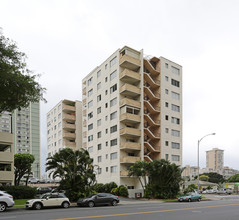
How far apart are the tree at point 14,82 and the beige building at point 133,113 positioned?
21.6 meters

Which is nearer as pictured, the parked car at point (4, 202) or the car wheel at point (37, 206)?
the parked car at point (4, 202)

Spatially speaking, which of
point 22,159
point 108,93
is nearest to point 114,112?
point 108,93

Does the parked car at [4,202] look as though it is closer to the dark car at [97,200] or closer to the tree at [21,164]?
the dark car at [97,200]

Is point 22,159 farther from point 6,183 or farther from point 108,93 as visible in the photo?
point 108,93

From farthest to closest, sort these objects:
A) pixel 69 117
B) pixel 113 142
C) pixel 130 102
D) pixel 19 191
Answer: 1. pixel 69 117
2. pixel 113 142
3. pixel 130 102
4. pixel 19 191

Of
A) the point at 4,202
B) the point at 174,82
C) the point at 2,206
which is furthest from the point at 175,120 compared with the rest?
the point at 2,206

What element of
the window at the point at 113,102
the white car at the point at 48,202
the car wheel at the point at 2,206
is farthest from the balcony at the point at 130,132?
the car wheel at the point at 2,206

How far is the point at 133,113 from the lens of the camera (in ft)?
165

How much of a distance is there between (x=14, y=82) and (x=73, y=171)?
40.7 feet

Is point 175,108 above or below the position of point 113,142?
above

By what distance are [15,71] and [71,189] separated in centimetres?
1435

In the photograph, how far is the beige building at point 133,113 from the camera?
1953 inches

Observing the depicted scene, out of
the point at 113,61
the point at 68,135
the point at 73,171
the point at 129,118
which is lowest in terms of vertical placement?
the point at 73,171

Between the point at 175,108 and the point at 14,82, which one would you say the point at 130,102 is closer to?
the point at 175,108
